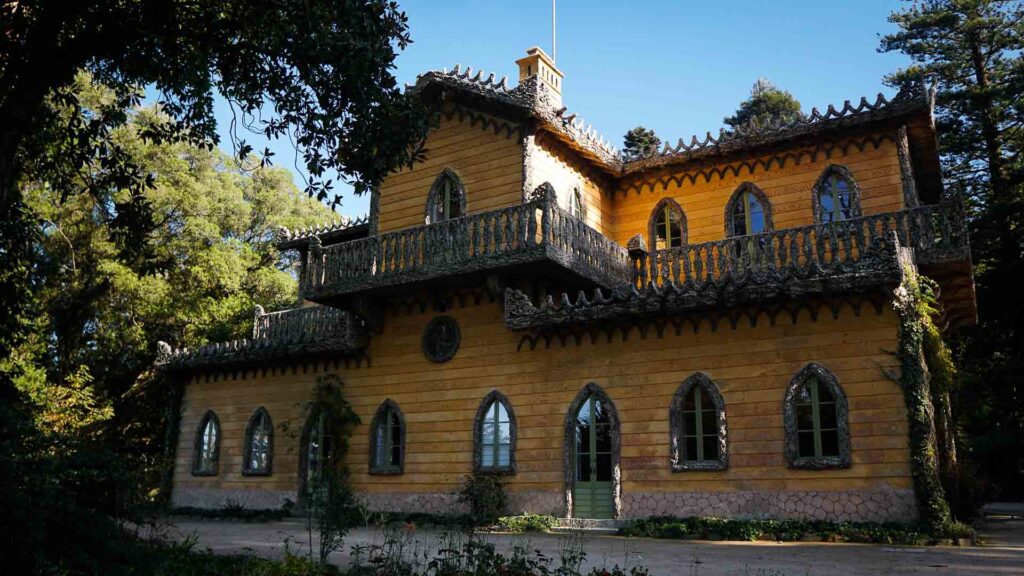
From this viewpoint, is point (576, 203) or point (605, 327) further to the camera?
point (576, 203)

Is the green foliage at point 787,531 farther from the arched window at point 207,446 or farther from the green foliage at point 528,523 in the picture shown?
the arched window at point 207,446

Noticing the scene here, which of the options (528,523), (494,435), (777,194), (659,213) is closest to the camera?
(528,523)

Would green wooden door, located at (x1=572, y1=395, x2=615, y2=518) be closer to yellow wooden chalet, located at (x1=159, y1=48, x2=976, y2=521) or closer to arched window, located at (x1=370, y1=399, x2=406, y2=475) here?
yellow wooden chalet, located at (x1=159, y1=48, x2=976, y2=521)

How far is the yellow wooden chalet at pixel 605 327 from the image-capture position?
1529 cm

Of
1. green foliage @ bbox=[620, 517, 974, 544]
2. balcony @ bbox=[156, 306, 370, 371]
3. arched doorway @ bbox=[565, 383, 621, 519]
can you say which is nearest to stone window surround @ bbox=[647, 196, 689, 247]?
arched doorway @ bbox=[565, 383, 621, 519]

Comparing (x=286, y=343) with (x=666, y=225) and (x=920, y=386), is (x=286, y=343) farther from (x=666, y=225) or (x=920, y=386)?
(x=920, y=386)

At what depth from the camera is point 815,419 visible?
15336 millimetres

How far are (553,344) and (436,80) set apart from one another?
26.2 ft

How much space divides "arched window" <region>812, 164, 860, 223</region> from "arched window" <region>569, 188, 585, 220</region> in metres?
5.91

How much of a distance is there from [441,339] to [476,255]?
116 inches

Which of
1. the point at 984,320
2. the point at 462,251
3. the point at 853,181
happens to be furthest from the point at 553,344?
the point at 984,320

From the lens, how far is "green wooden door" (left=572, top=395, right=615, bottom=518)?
1723 cm

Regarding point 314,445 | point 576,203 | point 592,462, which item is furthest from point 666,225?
point 314,445

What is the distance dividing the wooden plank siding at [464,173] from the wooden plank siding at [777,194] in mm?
4223
